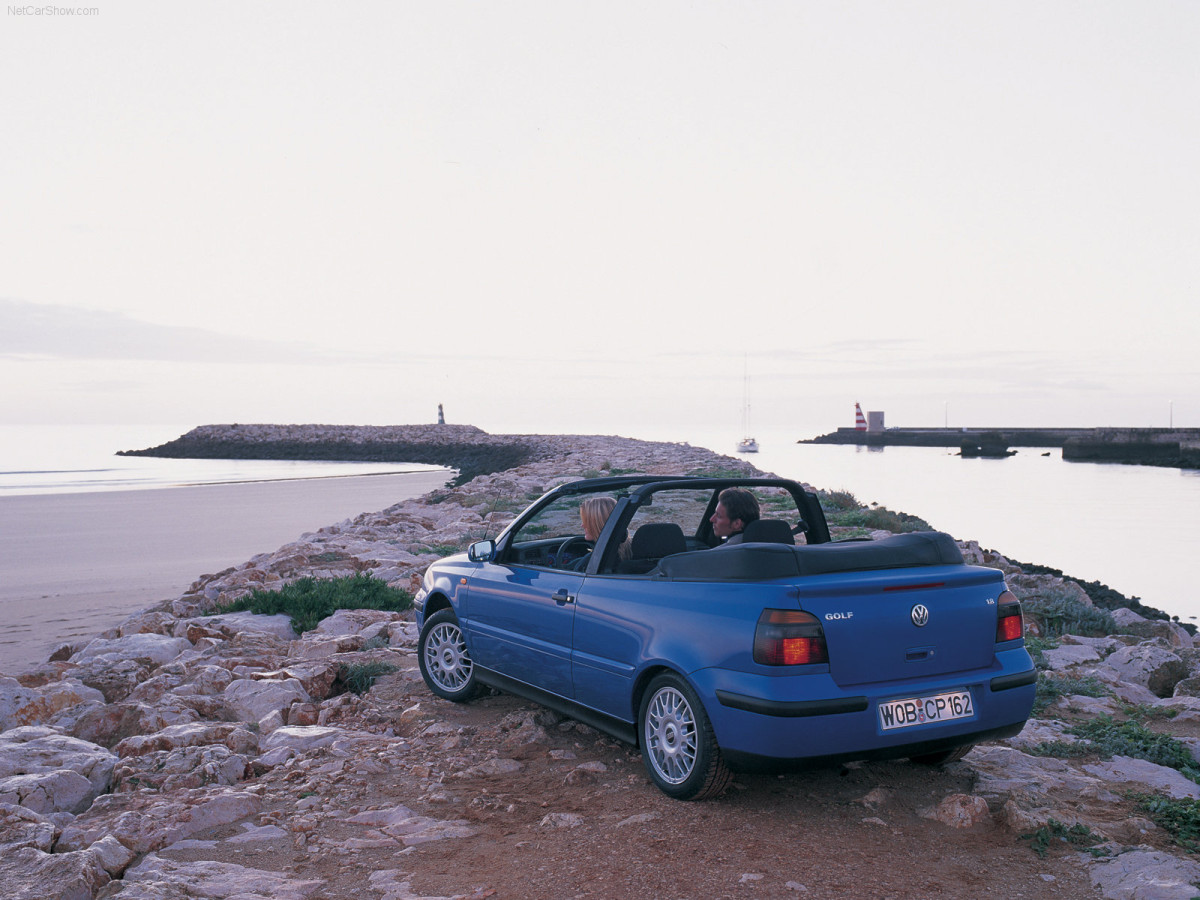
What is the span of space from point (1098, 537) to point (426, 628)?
24.7 metres

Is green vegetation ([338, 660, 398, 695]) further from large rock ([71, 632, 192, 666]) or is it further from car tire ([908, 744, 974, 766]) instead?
car tire ([908, 744, 974, 766])

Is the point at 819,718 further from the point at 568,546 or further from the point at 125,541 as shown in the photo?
the point at 125,541

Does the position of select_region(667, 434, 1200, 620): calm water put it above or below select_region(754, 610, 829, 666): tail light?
below

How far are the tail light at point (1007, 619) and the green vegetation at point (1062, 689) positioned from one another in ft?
6.70

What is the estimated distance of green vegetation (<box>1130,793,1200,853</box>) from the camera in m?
4.05

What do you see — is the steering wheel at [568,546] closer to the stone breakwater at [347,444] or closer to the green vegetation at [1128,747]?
the green vegetation at [1128,747]

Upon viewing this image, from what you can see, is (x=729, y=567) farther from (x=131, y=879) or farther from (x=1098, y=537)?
(x=1098, y=537)

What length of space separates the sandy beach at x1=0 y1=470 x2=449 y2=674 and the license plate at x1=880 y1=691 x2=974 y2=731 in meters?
7.69

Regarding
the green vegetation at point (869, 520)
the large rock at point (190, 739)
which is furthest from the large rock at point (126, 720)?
the green vegetation at point (869, 520)

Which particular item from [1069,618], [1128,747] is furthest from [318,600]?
[1069,618]

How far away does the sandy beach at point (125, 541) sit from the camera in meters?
10.9

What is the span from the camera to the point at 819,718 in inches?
156

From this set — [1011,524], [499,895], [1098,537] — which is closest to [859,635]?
[499,895]

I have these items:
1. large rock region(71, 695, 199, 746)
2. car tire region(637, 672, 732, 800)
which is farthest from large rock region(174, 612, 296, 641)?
car tire region(637, 672, 732, 800)
